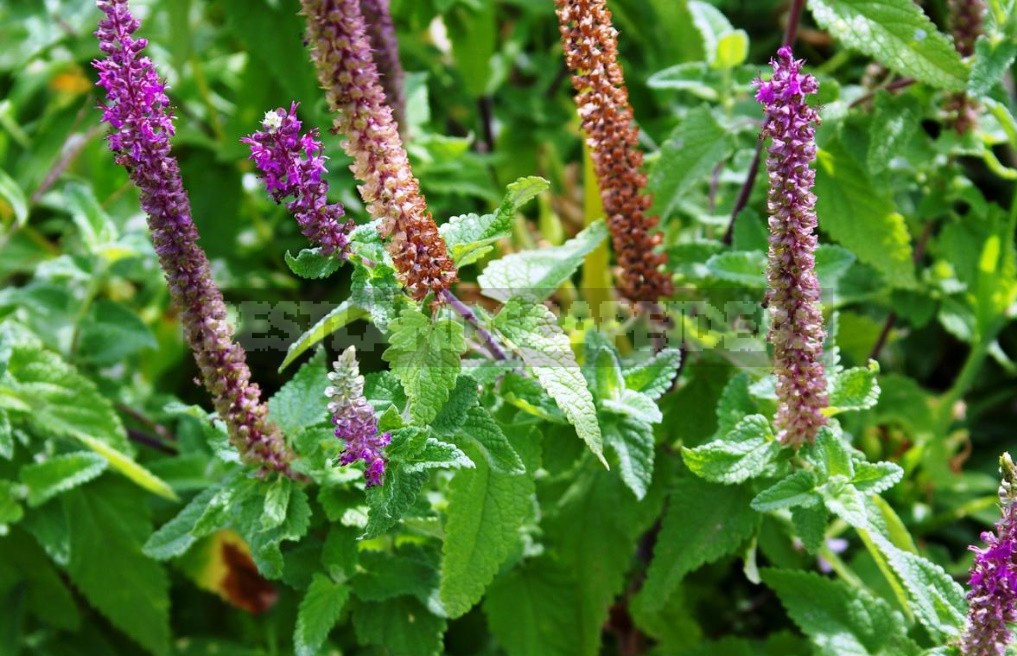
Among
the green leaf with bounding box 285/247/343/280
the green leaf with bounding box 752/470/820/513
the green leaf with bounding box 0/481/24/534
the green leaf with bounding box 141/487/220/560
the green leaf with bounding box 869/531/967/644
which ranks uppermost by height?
the green leaf with bounding box 285/247/343/280

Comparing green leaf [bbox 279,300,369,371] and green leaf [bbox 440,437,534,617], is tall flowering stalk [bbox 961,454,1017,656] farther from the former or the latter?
green leaf [bbox 279,300,369,371]

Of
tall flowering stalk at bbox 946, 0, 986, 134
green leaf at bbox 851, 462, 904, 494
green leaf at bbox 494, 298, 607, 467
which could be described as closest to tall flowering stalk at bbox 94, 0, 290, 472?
green leaf at bbox 494, 298, 607, 467

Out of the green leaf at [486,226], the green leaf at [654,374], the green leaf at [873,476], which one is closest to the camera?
the green leaf at [486,226]

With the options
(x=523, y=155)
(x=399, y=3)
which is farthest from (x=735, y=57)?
(x=523, y=155)

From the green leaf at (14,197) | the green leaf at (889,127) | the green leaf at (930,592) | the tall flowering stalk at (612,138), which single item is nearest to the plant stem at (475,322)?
the tall flowering stalk at (612,138)

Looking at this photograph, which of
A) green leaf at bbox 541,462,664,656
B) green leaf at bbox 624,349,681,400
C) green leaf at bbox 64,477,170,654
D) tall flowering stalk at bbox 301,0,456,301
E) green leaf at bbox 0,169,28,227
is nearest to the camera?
tall flowering stalk at bbox 301,0,456,301

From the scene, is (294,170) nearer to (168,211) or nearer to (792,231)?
(168,211)

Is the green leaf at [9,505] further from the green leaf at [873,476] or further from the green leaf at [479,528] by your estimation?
the green leaf at [873,476]

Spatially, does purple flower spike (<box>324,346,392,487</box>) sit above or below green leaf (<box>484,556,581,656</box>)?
above
